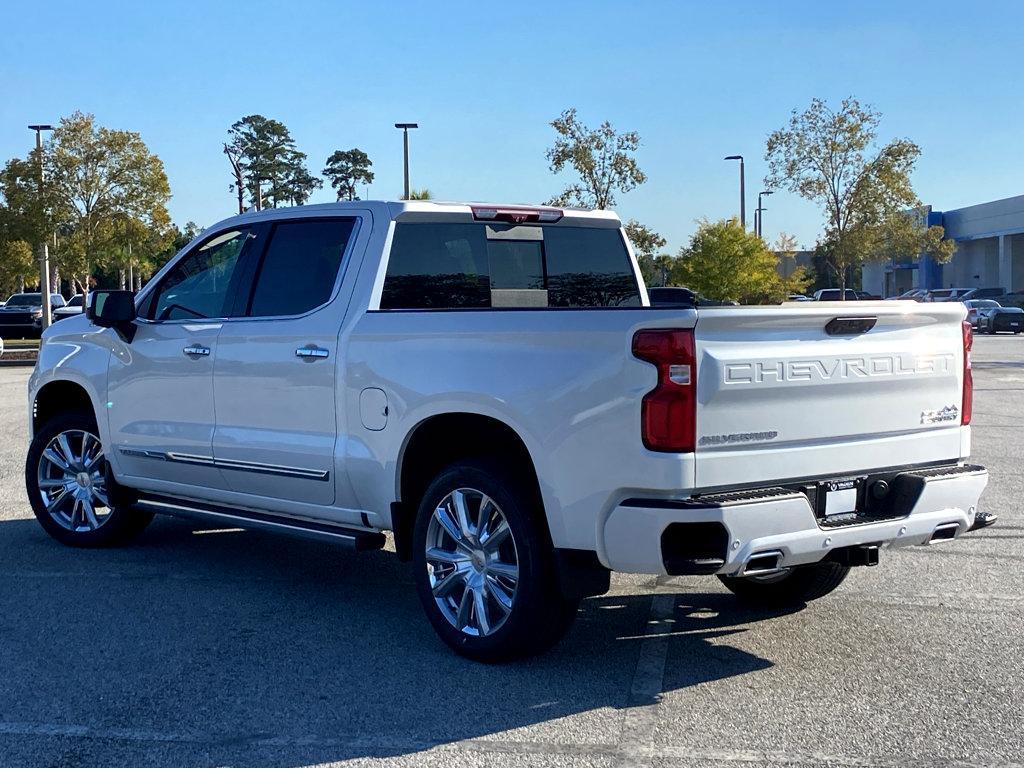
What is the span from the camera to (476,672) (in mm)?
5156

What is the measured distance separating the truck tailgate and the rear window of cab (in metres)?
1.82

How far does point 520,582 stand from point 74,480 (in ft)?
12.8

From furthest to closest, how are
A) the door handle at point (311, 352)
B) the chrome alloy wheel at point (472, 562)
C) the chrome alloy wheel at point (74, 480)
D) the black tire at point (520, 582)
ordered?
the chrome alloy wheel at point (74, 480)
the door handle at point (311, 352)
the chrome alloy wheel at point (472, 562)
the black tire at point (520, 582)

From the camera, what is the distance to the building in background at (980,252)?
6316 centimetres

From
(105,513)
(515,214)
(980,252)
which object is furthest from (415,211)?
(980,252)

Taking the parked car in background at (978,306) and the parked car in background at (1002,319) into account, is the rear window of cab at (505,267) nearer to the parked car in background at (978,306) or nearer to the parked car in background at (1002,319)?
the parked car in background at (1002,319)

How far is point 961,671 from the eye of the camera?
16.7 feet

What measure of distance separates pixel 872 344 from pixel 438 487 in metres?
1.95

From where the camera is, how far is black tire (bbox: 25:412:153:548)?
748 cm

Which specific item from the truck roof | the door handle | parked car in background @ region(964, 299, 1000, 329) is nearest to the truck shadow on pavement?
the door handle

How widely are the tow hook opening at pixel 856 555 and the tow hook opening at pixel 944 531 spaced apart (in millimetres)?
303

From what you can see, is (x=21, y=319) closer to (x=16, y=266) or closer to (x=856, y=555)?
(x=16, y=266)

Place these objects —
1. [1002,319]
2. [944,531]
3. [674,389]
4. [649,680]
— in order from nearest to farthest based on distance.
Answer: [674,389] < [649,680] < [944,531] < [1002,319]

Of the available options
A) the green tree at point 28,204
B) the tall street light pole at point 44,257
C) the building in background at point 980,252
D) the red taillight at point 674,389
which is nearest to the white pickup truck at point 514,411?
the red taillight at point 674,389
